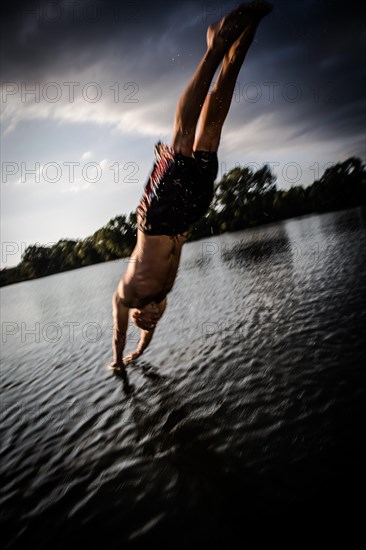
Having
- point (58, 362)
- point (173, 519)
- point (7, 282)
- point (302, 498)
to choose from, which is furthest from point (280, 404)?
point (7, 282)

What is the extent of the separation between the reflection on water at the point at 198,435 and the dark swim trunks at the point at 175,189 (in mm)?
3335

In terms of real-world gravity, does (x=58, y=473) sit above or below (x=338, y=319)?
below

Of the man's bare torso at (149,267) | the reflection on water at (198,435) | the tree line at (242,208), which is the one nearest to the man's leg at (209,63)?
the man's bare torso at (149,267)

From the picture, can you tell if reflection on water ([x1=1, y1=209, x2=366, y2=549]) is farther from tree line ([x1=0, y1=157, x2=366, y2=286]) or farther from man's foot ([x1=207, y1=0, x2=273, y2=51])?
tree line ([x1=0, y1=157, x2=366, y2=286])

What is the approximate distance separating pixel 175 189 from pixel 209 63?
3.79ft

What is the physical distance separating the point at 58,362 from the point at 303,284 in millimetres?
11096

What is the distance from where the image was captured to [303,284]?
1266cm

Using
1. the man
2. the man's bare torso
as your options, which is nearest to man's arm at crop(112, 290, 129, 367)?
the man's bare torso

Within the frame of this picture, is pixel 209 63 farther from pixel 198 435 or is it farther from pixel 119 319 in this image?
pixel 198 435

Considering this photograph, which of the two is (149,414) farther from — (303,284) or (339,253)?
(339,253)

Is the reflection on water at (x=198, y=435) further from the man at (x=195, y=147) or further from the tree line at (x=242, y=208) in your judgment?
the tree line at (x=242, y=208)

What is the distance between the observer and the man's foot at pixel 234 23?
2463mm

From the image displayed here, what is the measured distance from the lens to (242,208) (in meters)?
77.6

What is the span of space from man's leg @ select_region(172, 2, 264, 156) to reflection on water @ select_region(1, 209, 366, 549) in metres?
4.14
